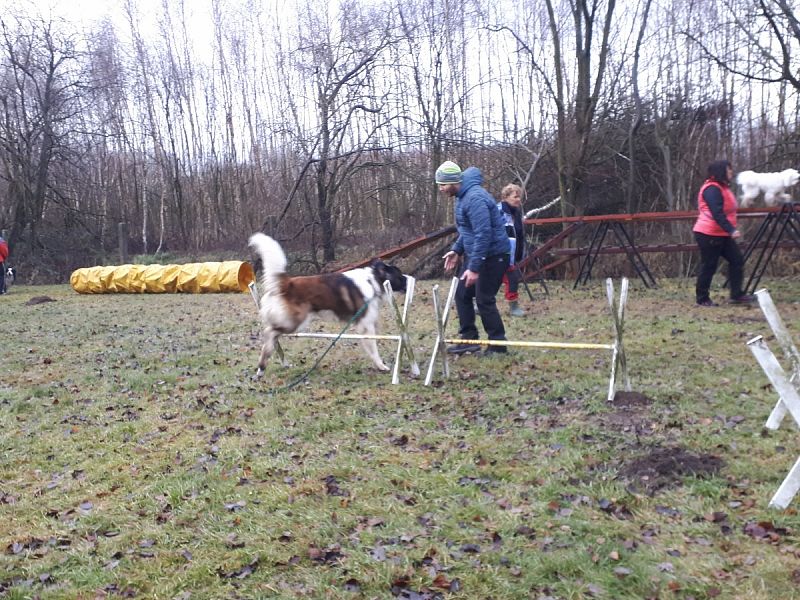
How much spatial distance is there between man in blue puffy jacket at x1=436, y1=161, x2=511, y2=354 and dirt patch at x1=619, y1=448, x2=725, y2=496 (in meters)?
2.72

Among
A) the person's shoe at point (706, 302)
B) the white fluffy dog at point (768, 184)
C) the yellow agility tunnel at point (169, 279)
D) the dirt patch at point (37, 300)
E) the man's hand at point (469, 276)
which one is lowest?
the person's shoe at point (706, 302)

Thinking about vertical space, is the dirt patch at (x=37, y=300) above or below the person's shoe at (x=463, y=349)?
above

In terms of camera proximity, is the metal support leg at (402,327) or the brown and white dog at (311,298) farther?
the brown and white dog at (311,298)

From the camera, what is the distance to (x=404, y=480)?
159 inches

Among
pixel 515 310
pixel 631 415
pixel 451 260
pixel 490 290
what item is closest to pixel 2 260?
pixel 515 310

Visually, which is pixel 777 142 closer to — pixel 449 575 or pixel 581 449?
pixel 581 449

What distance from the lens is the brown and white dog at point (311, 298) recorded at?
259 inches

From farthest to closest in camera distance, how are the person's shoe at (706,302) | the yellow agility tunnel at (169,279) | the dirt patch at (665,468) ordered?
the yellow agility tunnel at (169,279)
the person's shoe at (706,302)
the dirt patch at (665,468)

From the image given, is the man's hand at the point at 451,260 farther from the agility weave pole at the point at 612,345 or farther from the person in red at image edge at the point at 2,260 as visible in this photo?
the person in red at image edge at the point at 2,260

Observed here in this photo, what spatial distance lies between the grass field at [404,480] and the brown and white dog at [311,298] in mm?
459

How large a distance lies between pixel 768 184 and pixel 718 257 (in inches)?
113

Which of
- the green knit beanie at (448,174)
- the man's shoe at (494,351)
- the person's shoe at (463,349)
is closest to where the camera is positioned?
the green knit beanie at (448,174)

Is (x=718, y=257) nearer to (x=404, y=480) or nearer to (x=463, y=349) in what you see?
(x=463, y=349)

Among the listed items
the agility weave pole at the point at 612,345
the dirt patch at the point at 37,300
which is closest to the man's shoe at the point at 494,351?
the agility weave pole at the point at 612,345
